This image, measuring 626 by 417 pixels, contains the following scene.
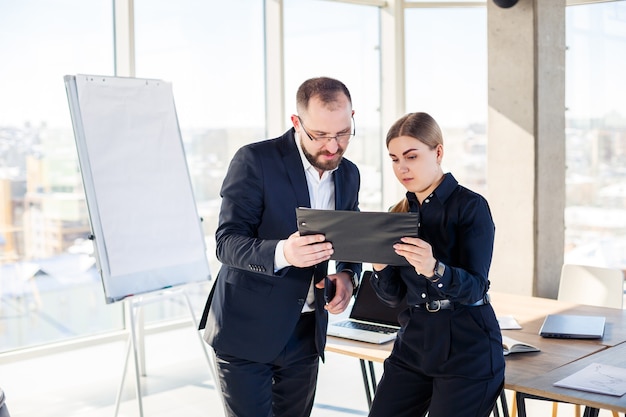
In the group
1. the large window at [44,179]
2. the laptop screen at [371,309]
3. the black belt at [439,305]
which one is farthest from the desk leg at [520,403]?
the large window at [44,179]

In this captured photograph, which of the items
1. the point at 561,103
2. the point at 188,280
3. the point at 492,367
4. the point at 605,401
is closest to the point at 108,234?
the point at 188,280

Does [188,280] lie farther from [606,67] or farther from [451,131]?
[606,67]

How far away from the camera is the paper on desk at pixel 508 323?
346 centimetres

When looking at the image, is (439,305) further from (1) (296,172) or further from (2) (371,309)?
(2) (371,309)

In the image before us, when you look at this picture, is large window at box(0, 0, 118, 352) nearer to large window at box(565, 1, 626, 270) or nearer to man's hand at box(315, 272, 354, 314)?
man's hand at box(315, 272, 354, 314)

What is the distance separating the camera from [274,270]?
233 cm

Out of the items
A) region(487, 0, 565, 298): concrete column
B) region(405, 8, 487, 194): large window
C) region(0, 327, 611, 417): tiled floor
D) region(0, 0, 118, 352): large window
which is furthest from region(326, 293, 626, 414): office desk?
region(405, 8, 487, 194): large window

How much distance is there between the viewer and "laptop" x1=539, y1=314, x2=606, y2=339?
3248 millimetres

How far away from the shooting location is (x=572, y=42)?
23.3 ft

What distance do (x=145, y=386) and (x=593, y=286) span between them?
3.13 m

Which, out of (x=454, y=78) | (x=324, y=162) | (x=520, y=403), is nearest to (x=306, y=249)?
(x=324, y=162)

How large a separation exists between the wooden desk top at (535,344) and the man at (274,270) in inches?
21.6

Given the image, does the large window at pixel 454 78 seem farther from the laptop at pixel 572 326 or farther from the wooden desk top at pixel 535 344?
the laptop at pixel 572 326

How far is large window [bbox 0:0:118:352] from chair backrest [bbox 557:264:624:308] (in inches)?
138
